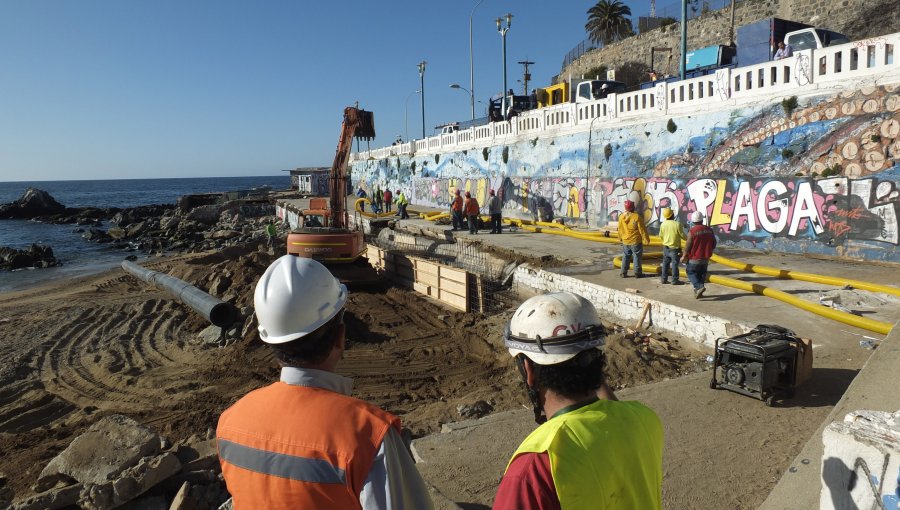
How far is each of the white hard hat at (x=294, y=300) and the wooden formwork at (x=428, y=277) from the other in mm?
12088

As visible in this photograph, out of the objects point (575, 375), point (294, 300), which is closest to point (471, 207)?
point (294, 300)

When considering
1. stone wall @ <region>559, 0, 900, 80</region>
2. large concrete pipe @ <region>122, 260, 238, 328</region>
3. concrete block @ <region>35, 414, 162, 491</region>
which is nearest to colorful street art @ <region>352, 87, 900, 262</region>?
large concrete pipe @ <region>122, 260, 238, 328</region>

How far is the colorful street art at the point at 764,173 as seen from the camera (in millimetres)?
11352

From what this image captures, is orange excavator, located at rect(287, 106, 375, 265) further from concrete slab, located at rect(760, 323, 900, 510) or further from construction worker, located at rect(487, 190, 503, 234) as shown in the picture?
concrete slab, located at rect(760, 323, 900, 510)

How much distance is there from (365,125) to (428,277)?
6.32 m

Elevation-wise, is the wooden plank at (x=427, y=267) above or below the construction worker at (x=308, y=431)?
below

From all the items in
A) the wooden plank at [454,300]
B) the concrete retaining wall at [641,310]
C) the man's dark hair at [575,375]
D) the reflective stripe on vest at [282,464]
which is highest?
the man's dark hair at [575,375]

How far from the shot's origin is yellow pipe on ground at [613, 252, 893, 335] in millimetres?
7637

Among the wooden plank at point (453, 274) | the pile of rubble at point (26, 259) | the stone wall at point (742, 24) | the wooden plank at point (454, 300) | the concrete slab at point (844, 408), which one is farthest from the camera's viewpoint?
the pile of rubble at point (26, 259)

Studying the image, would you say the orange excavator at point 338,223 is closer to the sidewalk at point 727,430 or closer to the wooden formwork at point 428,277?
the wooden formwork at point 428,277

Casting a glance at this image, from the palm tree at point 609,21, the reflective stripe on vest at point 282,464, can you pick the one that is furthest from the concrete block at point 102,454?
the palm tree at point 609,21

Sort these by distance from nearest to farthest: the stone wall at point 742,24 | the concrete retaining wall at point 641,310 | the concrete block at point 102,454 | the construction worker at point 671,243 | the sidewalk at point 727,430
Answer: the sidewalk at point 727,430 → the concrete block at point 102,454 → the concrete retaining wall at point 641,310 → the construction worker at point 671,243 → the stone wall at point 742,24

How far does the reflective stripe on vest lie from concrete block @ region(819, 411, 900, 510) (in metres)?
2.58

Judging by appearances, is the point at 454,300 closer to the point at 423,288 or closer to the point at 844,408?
the point at 423,288
